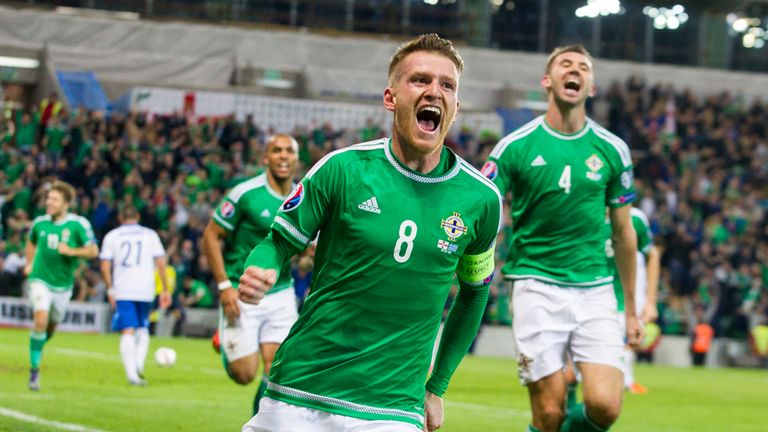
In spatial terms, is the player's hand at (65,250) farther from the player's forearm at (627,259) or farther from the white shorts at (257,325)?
the player's forearm at (627,259)

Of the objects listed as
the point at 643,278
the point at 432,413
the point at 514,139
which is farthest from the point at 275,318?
the point at 643,278

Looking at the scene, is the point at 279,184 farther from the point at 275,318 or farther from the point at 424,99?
the point at 424,99

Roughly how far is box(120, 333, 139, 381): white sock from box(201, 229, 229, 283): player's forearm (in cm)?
529

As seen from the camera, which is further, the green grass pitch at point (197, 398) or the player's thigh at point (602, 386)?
the green grass pitch at point (197, 398)

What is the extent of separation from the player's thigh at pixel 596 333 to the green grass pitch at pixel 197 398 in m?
4.17

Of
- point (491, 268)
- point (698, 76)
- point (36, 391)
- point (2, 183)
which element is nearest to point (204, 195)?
point (2, 183)

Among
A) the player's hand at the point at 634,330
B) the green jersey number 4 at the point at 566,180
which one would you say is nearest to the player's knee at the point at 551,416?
the player's hand at the point at 634,330

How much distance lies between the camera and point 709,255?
30156 mm

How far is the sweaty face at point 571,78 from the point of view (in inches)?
317

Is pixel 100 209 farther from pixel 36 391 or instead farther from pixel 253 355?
pixel 253 355

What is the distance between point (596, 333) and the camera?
7766 millimetres

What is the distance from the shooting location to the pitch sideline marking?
10.4m

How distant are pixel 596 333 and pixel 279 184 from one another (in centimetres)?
330

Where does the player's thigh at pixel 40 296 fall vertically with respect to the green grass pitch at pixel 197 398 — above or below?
above
